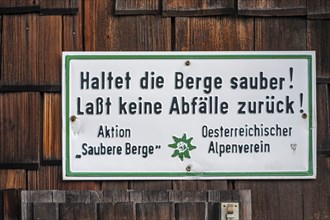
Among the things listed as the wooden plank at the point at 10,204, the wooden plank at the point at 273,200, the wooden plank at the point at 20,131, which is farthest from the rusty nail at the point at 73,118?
the wooden plank at the point at 273,200

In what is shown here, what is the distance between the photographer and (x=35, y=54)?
9.71 feet

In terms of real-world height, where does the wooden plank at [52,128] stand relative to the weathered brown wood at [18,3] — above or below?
below

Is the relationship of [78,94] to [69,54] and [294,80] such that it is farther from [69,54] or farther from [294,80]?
[294,80]

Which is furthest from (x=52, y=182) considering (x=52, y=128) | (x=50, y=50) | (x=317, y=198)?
(x=317, y=198)

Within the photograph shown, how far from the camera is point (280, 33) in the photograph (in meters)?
2.98

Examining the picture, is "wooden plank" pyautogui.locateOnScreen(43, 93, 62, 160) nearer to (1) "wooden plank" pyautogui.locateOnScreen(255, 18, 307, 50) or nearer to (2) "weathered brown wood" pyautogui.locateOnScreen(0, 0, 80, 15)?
(2) "weathered brown wood" pyautogui.locateOnScreen(0, 0, 80, 15)

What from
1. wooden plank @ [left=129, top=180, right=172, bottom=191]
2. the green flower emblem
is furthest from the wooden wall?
the green flower emblem

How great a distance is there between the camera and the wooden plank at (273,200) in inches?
116

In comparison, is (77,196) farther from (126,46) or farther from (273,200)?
(273,200)

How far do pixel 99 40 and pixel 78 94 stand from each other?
262mm

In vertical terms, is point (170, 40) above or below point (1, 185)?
above

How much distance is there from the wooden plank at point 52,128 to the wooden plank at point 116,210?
0.30 metres

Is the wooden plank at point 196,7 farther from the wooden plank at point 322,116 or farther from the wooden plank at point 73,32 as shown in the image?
the wooden plank at point 322,116

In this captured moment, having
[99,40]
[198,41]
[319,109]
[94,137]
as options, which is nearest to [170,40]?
[198,41]
